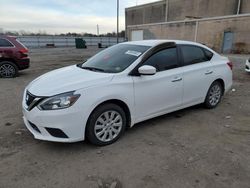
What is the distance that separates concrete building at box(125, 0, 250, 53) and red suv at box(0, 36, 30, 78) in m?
19.2

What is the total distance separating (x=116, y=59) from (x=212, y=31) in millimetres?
22525

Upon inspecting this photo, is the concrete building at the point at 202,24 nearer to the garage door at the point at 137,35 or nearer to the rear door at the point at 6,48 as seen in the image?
the garage door at the point at 137,35

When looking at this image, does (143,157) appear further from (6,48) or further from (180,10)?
(180,10)

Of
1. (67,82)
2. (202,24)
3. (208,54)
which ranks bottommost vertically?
(67,82)

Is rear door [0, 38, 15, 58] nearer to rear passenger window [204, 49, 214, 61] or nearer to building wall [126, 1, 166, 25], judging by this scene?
rear passenger window [204, 49, 214, 61]

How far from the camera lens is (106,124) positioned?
11.0 ft

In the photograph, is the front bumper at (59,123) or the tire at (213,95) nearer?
the front bumper at (59,123)

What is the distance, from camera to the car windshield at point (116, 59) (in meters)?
3.74

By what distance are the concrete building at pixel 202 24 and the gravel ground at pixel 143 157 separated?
778 inches

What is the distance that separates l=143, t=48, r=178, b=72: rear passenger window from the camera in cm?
387

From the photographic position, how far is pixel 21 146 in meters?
3.37

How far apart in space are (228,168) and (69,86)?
7.64 feet

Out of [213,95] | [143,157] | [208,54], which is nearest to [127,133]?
[143,157]

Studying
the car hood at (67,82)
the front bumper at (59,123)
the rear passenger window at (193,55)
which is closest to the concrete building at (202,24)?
the rear passenger window at (193,55)
